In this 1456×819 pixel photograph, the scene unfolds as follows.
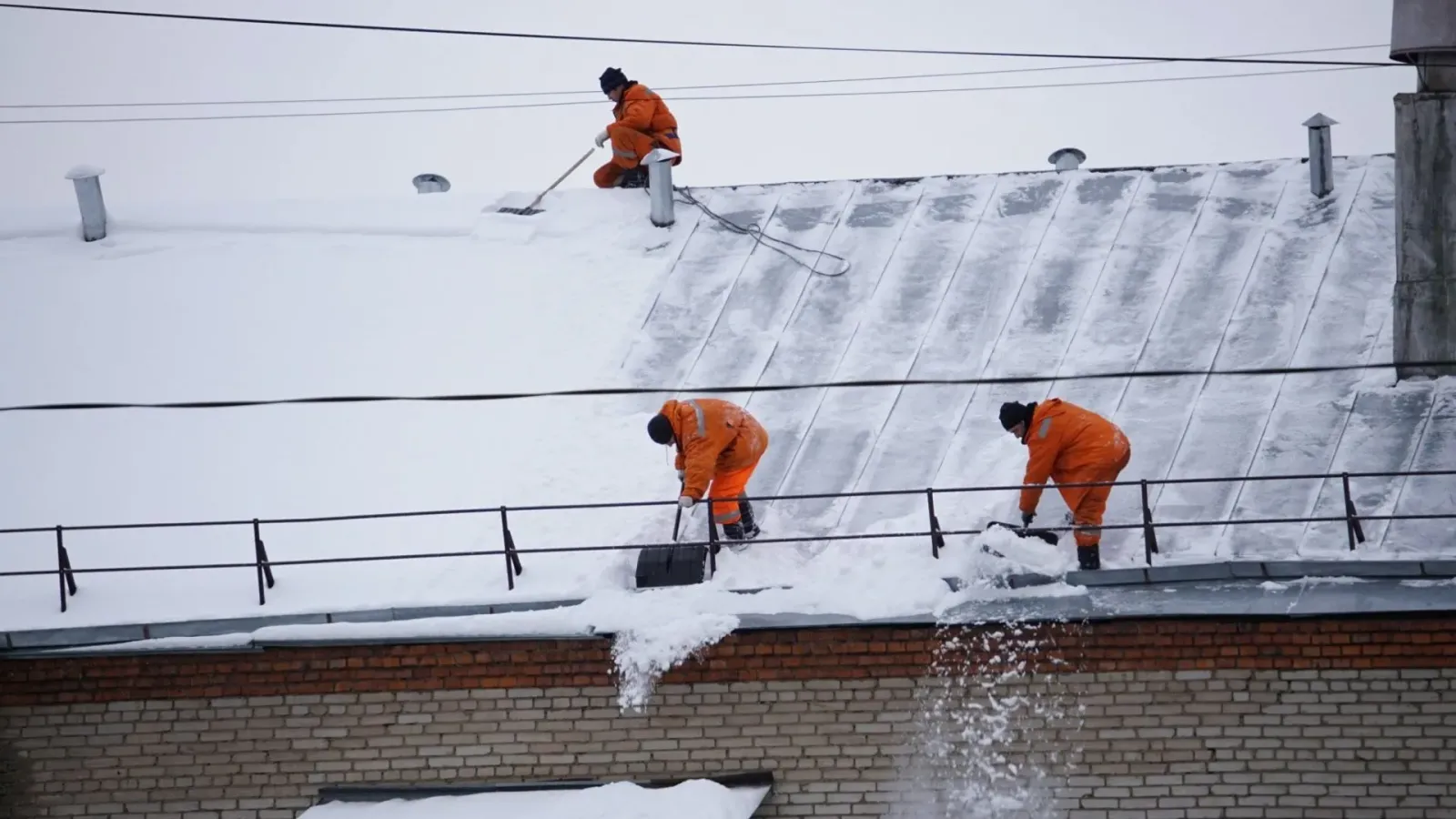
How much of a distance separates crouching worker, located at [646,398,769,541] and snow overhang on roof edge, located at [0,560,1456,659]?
795 mm

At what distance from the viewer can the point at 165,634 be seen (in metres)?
8.86

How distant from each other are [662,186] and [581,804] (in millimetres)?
6104

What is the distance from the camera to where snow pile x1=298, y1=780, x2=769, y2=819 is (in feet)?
27.5

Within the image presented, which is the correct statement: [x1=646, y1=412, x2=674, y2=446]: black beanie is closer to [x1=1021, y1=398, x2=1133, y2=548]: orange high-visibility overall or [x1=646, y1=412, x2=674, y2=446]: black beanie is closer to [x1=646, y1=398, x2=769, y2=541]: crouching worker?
[x1=646, y1=398, x2=769, y2=541]: crouching worker

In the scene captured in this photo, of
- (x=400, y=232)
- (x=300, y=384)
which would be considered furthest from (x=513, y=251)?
(x=300, y=384)

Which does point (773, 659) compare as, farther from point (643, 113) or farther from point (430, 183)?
point (430, 183)

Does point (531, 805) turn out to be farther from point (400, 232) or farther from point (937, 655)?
point (400, 232)

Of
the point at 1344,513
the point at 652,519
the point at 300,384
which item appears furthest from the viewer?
the point at 300,384

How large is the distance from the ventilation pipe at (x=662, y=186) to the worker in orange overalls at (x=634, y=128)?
357 mm

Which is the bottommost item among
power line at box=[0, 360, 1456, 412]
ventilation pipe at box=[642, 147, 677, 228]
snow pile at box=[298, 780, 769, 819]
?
snow pile at box=[298, 780, 769, 819]

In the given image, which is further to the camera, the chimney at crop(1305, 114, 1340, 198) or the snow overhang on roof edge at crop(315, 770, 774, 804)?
the chimney at crop(1305, 114, 1340, 198)

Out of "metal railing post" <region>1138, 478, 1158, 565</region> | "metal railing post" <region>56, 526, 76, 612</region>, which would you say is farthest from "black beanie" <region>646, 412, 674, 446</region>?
"metal railing post" <region>56, 526, 76, 612</region>

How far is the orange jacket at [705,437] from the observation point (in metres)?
9.32

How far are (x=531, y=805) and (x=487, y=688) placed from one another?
763 mm
